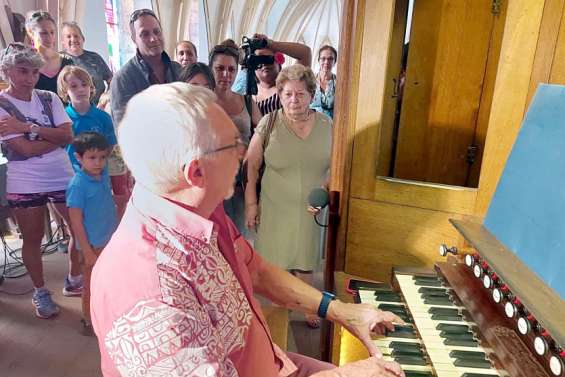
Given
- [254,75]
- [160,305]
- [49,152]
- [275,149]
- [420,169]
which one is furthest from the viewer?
[254,75]

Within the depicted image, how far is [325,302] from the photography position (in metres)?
1.50

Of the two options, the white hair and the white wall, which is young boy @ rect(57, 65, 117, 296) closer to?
the white hair

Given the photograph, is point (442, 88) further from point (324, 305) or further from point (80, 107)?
point (80, 107)

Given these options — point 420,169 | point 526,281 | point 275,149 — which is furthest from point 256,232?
point 526,281

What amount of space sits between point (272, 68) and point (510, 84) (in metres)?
1.96

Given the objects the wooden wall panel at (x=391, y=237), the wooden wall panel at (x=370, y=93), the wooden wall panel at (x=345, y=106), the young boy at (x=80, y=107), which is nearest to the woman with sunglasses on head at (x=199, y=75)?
the young boy at (x=80, y=107)

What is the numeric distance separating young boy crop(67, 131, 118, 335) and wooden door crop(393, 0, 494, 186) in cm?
190

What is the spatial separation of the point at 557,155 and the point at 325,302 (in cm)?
83

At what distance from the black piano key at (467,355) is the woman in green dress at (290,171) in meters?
1.28

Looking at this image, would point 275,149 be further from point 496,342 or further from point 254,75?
point 496,342

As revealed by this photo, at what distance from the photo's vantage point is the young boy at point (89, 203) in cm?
275

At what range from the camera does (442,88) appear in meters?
1.84

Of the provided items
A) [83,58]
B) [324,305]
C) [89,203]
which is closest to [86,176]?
[89,203]

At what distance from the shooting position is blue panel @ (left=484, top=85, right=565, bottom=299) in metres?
1.07
